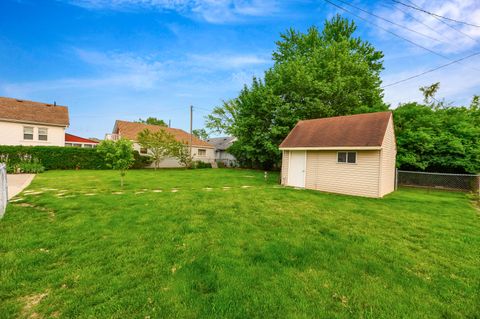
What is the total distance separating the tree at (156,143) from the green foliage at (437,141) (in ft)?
63.9

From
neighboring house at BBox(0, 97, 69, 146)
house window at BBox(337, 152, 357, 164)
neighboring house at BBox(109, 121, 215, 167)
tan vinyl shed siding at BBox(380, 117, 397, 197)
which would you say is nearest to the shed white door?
house window at BBox(337, 152, 357, 164)

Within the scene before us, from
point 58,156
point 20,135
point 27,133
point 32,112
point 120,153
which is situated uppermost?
point 32,112

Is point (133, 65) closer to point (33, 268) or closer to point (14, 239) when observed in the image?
point (14, 239)

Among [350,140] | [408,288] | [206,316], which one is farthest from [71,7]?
[408,288]

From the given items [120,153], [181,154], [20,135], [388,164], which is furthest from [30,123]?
[388,164]

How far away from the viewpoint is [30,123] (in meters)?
17.9

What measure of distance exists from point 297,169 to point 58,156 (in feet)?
62.9

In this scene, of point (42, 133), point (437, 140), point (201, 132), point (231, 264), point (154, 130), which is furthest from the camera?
point (201, 132)

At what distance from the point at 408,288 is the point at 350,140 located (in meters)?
8.47

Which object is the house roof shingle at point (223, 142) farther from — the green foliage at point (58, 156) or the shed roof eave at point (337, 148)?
the shed roof eave at point (337, 148)

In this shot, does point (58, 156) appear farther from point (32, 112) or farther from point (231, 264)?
point (231, 264)

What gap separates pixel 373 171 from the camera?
9.37 meters

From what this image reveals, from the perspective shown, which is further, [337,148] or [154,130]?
[154,130]

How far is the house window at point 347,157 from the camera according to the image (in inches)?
394
